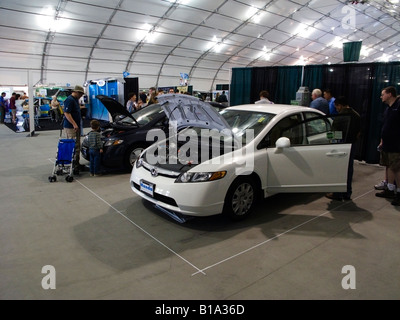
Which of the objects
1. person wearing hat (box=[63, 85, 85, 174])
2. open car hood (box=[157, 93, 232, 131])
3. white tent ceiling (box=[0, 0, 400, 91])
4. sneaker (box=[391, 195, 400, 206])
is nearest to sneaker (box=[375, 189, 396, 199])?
sneaker (box=[391, 195, 400, 206])

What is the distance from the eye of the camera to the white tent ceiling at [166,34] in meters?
17.5

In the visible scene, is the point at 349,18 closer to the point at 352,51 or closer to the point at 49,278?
the point at 352,51

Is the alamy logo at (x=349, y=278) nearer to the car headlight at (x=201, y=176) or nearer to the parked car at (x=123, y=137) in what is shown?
the car headlight at (x=201, y=176)

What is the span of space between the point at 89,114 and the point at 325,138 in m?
17.7

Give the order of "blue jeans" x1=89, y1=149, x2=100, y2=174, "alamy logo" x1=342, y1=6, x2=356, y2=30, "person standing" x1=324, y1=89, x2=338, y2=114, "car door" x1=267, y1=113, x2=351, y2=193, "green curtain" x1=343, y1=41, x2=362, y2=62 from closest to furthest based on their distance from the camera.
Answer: "car door" x1=267, y1=113, x2=351, y2=193 → "blue jeans" x1=89, y1=149, x2=100, y2=174 → "person standing" x1=324, y1=89, x2=338, y2=114 → "green curtain" x1=343, y1=41, x2=362, y2=62 → "alamy logo" x1=342, y1=6, x2=356, y2=30

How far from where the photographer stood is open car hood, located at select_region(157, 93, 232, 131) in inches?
160

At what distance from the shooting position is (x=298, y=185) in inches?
158

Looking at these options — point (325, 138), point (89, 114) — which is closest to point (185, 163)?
point (325, 138)

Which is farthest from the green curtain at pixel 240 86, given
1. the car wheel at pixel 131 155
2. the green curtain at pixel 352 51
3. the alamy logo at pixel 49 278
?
the alamy logo at pixel 49 278

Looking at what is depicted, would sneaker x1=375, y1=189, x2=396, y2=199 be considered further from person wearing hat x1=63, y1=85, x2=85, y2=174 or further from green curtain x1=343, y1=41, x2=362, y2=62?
green curtain x1=343, y1=41, x2=362, y2=62

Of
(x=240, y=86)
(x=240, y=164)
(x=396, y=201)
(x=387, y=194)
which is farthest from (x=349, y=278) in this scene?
(x=240, y=86)

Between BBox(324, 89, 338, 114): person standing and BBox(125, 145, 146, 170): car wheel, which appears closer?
BBox(125, 145, 146, 170): car wheel

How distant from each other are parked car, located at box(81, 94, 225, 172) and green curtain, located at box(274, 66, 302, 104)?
4281mm

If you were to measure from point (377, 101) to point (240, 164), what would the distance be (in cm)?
516
